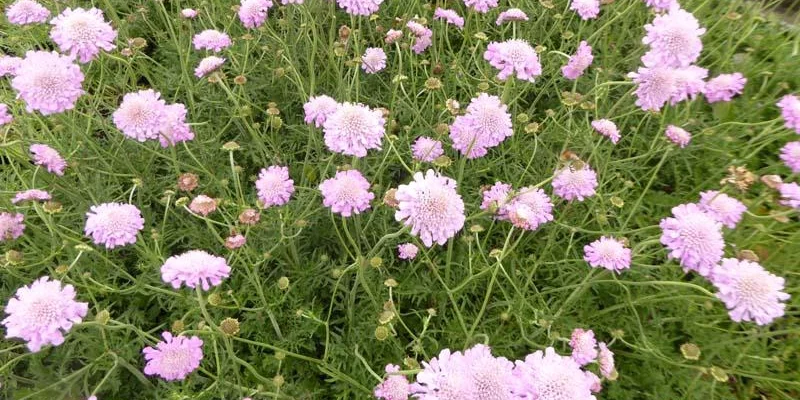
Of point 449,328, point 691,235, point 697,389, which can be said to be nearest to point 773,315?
point 691,235

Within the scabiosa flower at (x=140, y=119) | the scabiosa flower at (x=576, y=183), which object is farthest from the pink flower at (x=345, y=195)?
the scabiosa flower at (x=576, y=183)

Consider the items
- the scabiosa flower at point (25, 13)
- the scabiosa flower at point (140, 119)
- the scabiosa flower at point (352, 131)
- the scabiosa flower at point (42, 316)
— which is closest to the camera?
the scabiosa flower at point (42, 316)

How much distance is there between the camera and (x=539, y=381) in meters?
1.19

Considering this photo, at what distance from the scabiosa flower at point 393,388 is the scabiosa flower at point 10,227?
1216mm

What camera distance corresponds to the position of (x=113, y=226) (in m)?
1.49

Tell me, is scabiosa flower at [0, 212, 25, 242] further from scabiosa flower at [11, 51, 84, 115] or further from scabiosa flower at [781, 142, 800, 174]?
scabiosa flower at [781, 142, 800, 174]

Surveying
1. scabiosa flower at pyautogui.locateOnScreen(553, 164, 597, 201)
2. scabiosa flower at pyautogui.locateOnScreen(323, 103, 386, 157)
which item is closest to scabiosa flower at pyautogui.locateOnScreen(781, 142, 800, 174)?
scabiosa flower at pyautogui.locateOnScreen(553, 164, 597, 201)

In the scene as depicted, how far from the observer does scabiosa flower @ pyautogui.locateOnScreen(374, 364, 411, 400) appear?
57.1 inches

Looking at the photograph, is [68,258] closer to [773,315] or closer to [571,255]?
[571,255]

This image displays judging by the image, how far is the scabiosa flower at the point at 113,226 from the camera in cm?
149

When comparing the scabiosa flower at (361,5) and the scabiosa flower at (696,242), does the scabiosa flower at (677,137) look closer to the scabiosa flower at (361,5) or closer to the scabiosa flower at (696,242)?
the scabiosa flower at (696,242)

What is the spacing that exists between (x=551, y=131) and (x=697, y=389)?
1.12m

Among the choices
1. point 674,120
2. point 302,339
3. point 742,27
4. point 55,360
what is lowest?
point 55,360

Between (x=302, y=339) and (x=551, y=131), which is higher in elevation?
(x=551, y=131)
